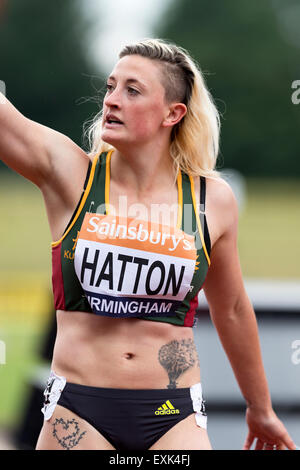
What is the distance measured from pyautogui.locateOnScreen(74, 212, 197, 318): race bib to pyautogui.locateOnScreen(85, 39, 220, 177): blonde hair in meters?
0.42

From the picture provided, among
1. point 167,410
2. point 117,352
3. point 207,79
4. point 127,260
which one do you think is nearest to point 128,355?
point 117,352

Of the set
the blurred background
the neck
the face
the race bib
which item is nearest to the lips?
the face

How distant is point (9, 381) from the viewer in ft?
34.2

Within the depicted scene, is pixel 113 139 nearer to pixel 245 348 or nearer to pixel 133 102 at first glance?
pixel 133 102

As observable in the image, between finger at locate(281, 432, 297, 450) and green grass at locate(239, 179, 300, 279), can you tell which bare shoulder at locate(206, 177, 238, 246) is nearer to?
finger at locate(281, 432, 297, 450)

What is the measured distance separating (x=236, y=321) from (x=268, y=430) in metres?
0.54

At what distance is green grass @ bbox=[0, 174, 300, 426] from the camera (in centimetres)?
1091

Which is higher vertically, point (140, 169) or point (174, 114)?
point (174, 114)

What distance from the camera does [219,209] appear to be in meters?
3.78

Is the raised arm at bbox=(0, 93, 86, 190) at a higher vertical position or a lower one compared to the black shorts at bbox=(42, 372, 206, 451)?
higher

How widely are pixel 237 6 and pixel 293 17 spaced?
3463 mm

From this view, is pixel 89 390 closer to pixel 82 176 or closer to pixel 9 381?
pixel 82 176
